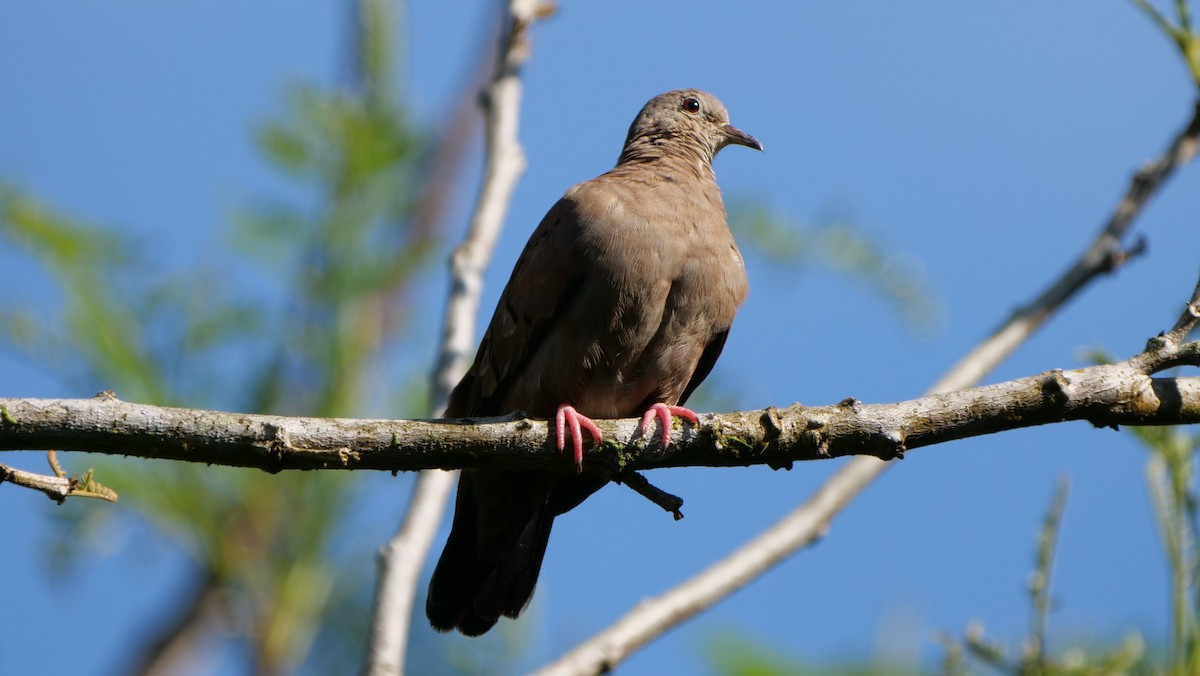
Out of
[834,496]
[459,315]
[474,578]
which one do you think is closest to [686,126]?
[459,315]

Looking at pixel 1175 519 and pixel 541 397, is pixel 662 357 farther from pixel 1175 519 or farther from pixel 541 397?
pixel 1175 519

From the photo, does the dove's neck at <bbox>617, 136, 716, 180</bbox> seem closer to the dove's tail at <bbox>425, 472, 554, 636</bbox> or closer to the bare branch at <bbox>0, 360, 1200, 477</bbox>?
the dove's tail at <bbox>425, 472, 554, 636</bbox>

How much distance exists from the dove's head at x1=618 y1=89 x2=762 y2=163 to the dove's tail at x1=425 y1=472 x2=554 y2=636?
2.00 meters

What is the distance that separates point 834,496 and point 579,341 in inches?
44.7

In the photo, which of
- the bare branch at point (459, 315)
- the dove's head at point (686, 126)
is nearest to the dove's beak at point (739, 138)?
the dove's head at point (686, 126)

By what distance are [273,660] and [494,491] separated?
1076 millimetres

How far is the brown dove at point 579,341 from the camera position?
4543mm

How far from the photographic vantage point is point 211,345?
186 inches

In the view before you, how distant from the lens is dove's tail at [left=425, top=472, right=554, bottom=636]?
490 centimetres

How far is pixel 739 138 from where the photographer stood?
6340mm

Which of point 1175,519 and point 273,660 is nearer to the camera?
point 1175,519

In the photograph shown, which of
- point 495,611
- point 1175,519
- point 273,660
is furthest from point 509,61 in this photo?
point 1175,519

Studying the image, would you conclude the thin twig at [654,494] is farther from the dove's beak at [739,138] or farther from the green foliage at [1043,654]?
the dove's beak at [739,138]

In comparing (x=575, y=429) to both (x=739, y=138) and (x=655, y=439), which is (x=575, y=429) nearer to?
(x=655, y=439)
